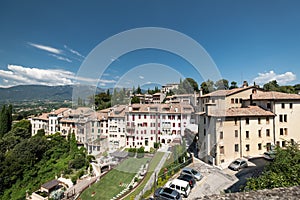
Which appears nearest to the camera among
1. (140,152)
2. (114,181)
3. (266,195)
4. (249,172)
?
(266,195)

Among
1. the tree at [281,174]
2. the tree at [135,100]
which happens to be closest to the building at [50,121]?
the tree at [135,100]

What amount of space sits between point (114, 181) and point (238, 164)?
6261mm

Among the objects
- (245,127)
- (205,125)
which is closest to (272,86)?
(245,127)

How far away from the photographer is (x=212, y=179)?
6113 millimetres

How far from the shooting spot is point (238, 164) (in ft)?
22.1

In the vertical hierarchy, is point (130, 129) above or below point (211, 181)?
above

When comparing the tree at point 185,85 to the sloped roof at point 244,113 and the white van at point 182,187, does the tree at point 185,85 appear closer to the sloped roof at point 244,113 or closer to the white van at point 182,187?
the sloped roof at point 244,113

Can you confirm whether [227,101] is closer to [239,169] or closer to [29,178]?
[239,169]

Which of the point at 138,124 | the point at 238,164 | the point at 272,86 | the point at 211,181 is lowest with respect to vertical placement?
the point at 211,181

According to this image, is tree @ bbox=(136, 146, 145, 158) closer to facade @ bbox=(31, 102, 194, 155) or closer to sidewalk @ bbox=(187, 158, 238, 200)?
facade @ bbox=(31, 102, 194, 155)

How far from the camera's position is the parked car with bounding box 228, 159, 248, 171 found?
6633 millimetres

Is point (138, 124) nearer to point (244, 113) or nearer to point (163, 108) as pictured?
point (163, 108)

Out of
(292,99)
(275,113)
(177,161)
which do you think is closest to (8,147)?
(177,161)

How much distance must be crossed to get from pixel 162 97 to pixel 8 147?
18.5 metres
